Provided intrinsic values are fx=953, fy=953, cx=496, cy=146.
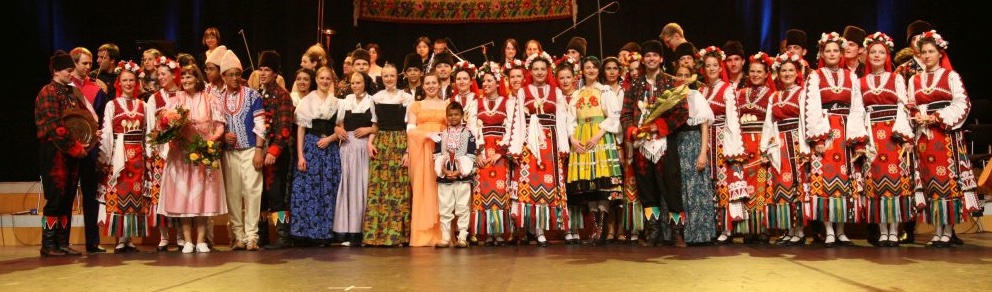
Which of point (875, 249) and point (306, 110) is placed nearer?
point (875, 249)

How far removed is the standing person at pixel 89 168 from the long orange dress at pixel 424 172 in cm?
218

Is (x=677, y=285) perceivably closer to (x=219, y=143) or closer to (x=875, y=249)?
(x=875, y=249)

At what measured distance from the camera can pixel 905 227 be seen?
257 inches

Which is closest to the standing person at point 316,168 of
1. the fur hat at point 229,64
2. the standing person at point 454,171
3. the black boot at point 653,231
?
the fur hat at point 229,64

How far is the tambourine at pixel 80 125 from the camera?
6270mm

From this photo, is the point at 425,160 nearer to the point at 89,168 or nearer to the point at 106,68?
the point at 89,168

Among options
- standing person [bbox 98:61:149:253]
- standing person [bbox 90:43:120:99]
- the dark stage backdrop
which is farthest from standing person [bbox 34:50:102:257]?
the dark stage backdrop

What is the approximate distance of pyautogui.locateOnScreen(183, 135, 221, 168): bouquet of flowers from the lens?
624 cm

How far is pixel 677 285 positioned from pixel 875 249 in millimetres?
2389

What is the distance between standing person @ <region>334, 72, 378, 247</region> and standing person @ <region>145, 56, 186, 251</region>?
1.13 m

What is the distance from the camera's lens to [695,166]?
6.46 metres

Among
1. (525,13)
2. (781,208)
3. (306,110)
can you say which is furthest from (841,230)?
(525,13)

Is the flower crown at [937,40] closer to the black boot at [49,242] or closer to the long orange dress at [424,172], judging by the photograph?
the long orange dress at [424,172]

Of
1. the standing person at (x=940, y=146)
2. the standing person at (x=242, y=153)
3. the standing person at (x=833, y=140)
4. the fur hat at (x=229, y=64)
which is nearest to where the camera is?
the standing person at (x=940, y=146)
